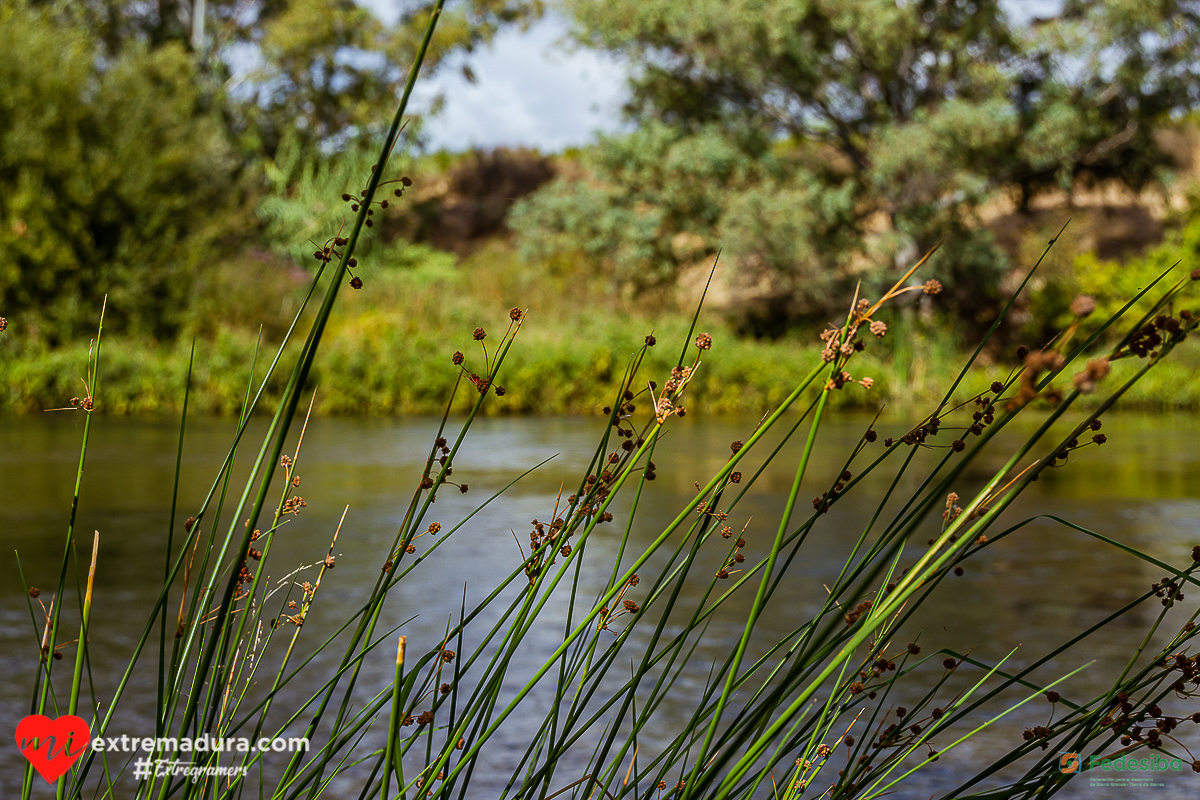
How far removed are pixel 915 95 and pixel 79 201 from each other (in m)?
13.1

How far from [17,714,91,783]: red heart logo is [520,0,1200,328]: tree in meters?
17.4

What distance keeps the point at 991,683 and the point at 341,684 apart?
180 centimetres

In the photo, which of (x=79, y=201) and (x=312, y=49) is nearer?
(x=79, y=201)

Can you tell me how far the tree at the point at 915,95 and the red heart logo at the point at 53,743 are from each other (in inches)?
687

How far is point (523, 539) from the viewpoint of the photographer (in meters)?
5.87

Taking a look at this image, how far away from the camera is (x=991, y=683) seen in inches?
134

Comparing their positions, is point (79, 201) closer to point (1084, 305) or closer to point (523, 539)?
point (523, 539)

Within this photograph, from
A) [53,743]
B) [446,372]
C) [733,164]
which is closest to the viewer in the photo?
[53,743]

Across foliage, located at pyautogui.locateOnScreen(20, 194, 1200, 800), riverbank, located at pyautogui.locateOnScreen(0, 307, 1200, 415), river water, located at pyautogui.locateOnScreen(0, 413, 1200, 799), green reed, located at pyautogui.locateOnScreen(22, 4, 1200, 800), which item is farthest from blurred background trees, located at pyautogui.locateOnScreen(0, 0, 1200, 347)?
green reed, located at pyautogui.locateOnScreen(22, 4, 1200, 800)

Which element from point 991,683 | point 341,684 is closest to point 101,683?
point 341,684

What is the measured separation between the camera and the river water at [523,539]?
130 inches

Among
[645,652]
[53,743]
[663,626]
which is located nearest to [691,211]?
[645,652]

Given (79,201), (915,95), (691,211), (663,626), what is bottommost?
(663,626)

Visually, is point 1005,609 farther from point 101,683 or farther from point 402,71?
point 402,71
